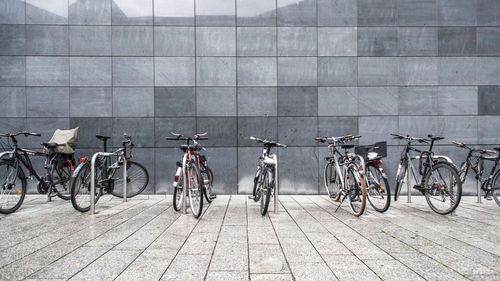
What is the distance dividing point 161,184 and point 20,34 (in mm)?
4740

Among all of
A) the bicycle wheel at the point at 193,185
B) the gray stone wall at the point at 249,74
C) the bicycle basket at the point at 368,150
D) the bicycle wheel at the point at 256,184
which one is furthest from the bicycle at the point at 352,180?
the bicycle wheel at the point at 193,185

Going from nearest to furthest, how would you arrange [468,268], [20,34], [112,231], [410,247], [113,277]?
[113,277] < [468,268] < [410,247] < [112,231] < [20,34]

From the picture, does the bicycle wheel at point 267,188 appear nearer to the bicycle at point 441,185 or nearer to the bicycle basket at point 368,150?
the bicycle basket at point 368,150

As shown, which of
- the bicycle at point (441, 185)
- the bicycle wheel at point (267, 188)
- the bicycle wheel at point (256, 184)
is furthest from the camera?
the bicycle wheel at point (256, 184)

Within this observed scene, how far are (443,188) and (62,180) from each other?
272 inches

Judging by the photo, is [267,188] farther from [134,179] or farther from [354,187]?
[134,179]

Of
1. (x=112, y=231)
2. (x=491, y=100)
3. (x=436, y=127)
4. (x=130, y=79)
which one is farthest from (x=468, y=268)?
(x=130, y=79)

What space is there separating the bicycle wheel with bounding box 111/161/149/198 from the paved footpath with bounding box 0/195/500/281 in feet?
3.53

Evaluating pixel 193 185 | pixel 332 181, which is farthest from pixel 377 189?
pixel 193 185

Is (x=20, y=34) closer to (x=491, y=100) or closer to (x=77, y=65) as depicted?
(x=77, y=65)

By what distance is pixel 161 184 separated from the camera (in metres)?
6.49

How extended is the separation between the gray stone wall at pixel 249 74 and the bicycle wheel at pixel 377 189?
6.47ft

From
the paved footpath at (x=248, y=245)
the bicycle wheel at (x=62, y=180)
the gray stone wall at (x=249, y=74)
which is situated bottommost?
the paved footpath at (x=248, y=245)

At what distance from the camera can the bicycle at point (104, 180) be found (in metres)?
4.50
